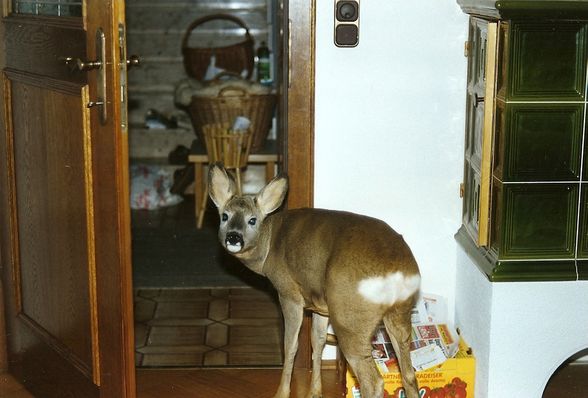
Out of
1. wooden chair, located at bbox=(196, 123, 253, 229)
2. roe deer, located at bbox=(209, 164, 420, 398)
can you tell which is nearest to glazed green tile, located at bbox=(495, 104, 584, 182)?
roe deer, located at bbox=(209, 164, 420, 398)

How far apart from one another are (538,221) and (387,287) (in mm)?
598

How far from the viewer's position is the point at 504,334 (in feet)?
10.5

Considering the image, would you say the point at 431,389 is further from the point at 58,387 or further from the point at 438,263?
the point at 58,387

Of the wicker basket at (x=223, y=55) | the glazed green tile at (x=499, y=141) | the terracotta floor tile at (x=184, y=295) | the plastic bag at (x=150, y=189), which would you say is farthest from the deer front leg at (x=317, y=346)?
the wicker basket at (x=223, y=55)

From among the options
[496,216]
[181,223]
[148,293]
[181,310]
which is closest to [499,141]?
[496,216]

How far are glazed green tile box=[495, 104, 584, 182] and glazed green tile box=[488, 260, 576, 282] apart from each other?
0.29 m

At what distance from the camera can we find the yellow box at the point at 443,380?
336cm

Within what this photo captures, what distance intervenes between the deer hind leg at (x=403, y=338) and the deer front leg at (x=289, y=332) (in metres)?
0.36

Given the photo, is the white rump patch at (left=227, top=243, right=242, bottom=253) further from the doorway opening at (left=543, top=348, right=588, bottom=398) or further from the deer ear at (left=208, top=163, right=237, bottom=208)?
the doorway opening at (left=543, top=348, right=588, bottom=398)

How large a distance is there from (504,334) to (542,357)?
167mm

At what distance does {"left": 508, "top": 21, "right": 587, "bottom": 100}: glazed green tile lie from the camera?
3.00 meters

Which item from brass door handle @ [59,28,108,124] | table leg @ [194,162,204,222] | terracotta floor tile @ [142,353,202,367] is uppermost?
brass door handle @ [59,28,108,124]

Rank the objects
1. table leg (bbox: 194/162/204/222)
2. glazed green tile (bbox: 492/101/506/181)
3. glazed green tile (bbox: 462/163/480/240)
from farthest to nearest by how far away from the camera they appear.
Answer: table leg (bbox: 194/162/204/222), glazed green tile (bbox: 462/163/480/240), glazed green tile (bbox: 492/101/506/181)

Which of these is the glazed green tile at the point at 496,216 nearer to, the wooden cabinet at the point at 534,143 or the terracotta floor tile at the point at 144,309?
the wooden cabinet at the point at 534,143
